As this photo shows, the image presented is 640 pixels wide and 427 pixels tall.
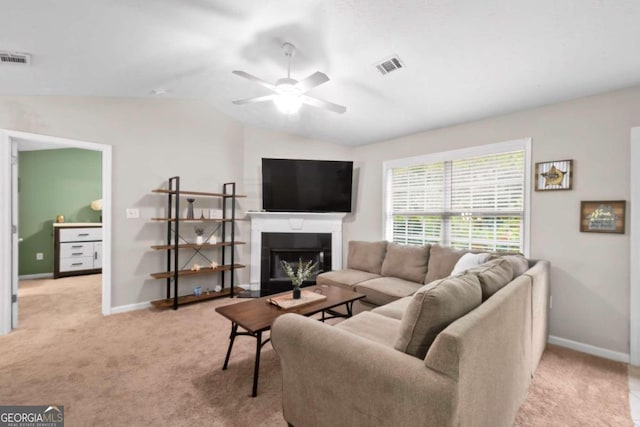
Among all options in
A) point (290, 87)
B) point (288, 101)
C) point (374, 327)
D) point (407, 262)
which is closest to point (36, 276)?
point (288, 101)

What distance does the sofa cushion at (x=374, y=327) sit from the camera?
180 centimetres

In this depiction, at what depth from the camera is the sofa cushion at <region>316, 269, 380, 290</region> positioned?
3.37 meters

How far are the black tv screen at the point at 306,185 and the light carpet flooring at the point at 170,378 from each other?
1976 millimetres

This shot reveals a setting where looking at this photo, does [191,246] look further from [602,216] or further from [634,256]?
[634,256]

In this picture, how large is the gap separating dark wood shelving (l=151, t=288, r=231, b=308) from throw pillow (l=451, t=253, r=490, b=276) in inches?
124

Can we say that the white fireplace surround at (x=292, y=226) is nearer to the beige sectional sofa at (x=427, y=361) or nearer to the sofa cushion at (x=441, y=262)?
the sofa cushion at (x=441, y=262)

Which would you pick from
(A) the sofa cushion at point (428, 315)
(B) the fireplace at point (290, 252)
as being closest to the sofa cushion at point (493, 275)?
(A) the sofa cushion at point (428, 315)

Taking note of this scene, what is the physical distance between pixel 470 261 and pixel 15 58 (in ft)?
14.7

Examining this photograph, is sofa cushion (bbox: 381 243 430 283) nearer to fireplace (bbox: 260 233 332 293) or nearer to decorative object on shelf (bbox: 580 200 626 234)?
fireplace (bbox: 260 233 332 293)

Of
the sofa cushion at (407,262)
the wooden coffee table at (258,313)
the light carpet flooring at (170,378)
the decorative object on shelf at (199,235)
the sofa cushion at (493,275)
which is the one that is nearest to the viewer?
the sofa cushion at (493,275)

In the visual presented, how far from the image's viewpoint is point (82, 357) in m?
2.42

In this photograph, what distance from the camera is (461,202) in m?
3.59

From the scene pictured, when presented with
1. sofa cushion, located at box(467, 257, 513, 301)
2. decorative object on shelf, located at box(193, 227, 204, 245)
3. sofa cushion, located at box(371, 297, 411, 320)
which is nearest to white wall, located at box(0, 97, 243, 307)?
decorative object on shelf, located at box(193, 227, 204, 245)

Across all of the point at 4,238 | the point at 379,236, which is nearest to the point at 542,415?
the point at 379,236
